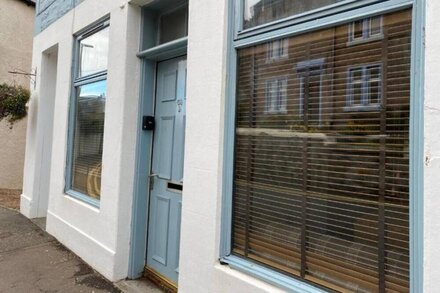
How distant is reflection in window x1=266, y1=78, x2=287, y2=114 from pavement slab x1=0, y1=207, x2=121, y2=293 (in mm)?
Result: 2442

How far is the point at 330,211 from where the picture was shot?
214cm

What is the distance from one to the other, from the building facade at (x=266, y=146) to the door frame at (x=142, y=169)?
0.05ft

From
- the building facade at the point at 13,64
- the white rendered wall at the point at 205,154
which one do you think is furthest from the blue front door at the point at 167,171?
the building facade at the point at 13,64

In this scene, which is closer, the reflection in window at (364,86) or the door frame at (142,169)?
the reflection in window at (364,86)

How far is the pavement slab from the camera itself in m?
3.69

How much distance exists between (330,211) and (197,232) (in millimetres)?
1127

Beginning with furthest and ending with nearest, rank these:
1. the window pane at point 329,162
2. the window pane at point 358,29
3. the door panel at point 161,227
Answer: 1. the door panel at point 161,227
2. the window pane at point 358,29
3. the window pane at point 329,162

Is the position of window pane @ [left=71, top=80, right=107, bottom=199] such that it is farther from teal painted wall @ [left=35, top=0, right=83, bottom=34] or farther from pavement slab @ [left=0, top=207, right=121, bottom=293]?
teal painted wall @ [left=35, top=0, right=83, bottom=34]

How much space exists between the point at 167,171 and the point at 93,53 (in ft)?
7.04

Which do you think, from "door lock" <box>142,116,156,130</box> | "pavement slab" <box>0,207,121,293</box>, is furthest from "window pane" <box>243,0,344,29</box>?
"pavement slab" <box>0,207,121,293</box>

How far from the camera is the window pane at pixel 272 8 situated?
7.52 ft

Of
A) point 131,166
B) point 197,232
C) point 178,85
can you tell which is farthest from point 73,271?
point 178,85

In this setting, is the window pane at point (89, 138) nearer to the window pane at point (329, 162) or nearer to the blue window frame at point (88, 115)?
the blue window frame at point (88, 115)

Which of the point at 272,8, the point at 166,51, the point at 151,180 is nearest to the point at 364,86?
the point at 272,8
